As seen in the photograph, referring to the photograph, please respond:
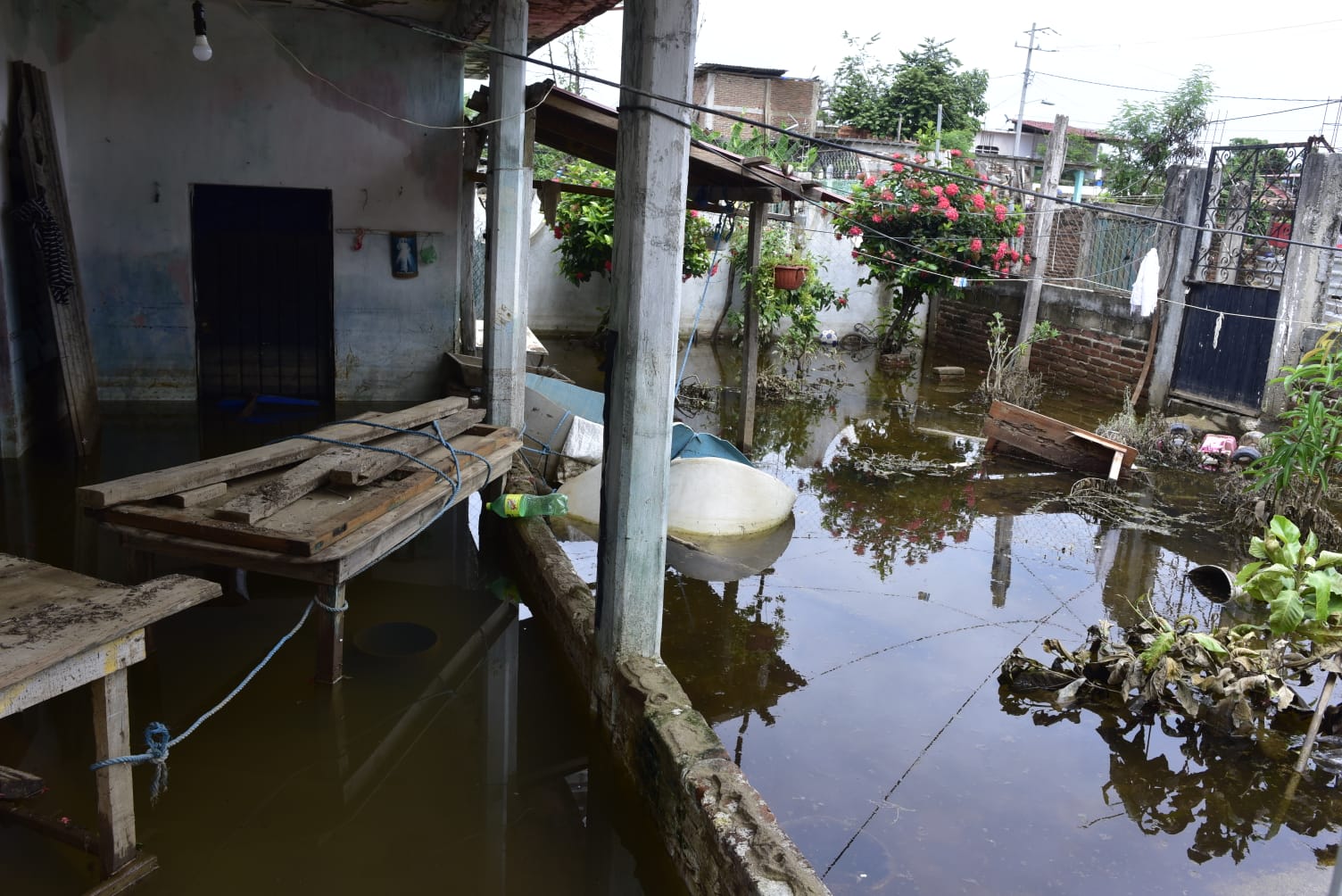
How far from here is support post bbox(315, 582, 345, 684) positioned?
15.1ft

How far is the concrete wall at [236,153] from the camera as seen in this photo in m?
9.23

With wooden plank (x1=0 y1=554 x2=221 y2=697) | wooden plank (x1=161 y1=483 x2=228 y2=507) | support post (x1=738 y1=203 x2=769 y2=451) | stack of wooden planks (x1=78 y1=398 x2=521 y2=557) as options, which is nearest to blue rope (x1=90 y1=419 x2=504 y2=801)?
stack of wooden planks (x1=78 y1=398 x2=521 y2=557)

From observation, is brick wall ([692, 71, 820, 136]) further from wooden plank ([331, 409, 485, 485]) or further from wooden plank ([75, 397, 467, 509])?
wooden plank ([75, 397, 467, 509])

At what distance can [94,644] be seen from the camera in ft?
9.45

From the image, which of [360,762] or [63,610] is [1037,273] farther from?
[63,610]

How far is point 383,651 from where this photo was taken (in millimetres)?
5238

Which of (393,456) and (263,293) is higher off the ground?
(263,293)

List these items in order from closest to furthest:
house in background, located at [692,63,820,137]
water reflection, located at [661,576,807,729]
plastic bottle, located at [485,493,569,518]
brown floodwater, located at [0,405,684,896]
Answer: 1. brown floodwater, located at [0,405,684,896]
2. water reflection, located at [661,576,807,729]
3. plastic bottle, located at [485,493,569,518]
4. house in background, located at [692,63,820,137]

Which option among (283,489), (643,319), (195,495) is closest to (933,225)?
(643,319)

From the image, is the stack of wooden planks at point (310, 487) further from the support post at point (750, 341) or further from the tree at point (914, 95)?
the tree at point (914, 95)

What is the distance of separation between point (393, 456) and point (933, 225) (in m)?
8.88

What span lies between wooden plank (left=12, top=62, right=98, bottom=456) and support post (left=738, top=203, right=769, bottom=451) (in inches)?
223

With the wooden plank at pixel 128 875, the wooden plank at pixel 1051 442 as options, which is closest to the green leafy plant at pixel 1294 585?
the wooden plank at pixel 1051 442

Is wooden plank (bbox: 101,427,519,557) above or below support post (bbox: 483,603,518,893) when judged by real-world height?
above
